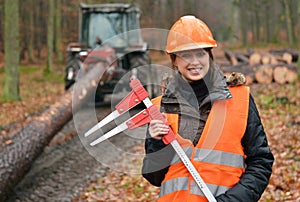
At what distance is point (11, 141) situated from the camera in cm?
697

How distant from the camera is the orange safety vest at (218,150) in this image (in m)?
2.37

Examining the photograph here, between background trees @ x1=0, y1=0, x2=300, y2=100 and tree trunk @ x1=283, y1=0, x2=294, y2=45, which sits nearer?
tree trunk @ x1=283, y1=0, x2=294, y2=45

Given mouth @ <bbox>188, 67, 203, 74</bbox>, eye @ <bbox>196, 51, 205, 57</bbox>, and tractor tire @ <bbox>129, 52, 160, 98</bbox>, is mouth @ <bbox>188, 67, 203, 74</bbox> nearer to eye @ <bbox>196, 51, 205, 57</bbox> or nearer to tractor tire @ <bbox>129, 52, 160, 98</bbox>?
eye @ <bbox>196, 51, 205, 57</bbox>

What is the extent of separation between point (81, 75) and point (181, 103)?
8270 mm

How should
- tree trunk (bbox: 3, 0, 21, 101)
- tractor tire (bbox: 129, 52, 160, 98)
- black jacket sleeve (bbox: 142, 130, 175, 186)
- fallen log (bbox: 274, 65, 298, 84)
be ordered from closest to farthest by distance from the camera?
black jacket sleeve (bbox: 142, 130, 175, 186), tractor tire (bbox: 129, 52, 160, 98), tree trunk (bbox: 3, 0, 21, 101), fallen log (bbox: 274, 65, 298, 84)

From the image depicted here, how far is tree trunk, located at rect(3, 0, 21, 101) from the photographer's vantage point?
45.7 ft

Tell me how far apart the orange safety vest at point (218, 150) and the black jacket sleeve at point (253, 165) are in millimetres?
30

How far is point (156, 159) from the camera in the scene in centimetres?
250

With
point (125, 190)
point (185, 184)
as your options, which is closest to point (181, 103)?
point (185, 184)

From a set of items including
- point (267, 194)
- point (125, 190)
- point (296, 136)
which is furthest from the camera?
point (296, 136)

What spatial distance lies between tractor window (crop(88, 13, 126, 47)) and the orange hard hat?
38.5 feet

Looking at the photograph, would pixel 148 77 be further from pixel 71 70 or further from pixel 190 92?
pixel 71 70

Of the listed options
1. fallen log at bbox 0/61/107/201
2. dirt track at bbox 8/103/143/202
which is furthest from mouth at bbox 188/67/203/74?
dirt track at bbox 8/103/143/202

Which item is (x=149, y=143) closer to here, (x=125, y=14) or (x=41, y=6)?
(x=125, y=14)
